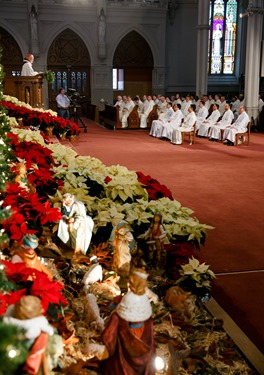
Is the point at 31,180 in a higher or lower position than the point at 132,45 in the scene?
lower

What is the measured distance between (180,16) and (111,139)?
12.0 metres

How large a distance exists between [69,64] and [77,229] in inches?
807

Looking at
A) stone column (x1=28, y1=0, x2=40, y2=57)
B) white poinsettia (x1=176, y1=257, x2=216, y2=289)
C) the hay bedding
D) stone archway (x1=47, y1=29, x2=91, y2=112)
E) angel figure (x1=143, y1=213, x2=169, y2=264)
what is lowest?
the hay bedding

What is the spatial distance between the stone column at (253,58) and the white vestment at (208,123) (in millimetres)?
2170

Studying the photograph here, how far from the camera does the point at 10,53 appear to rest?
2258 centimetres

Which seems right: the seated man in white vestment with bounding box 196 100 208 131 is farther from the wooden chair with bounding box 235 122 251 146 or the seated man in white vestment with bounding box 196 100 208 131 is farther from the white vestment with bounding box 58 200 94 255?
the white vestment with bounding box 58 200 94 255

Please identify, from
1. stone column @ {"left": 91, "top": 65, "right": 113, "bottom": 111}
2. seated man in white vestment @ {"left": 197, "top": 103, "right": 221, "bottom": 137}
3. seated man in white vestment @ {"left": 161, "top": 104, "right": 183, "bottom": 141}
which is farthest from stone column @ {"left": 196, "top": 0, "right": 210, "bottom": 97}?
stone column @ {"left": 91, "top": 65, "right": 113, "bottom": 111}

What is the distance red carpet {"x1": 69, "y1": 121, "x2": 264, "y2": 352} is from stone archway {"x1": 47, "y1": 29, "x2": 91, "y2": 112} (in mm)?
8142

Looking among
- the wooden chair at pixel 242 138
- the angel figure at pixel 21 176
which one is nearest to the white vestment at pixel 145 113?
the wooden chair at pixel 242 138

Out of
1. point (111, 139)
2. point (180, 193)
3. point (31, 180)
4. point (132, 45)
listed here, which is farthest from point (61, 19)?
point (31, 180)

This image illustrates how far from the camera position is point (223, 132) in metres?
14.9

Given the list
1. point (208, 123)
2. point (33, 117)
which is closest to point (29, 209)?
point (33, 117)

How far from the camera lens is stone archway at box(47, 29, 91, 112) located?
2311 cm

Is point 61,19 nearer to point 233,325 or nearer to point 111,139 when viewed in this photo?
point 111,139
